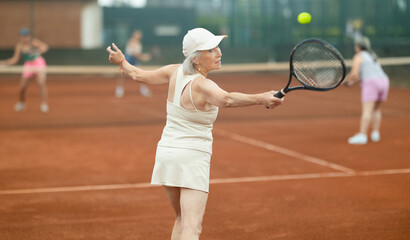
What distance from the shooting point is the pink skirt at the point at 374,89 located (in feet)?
34.9

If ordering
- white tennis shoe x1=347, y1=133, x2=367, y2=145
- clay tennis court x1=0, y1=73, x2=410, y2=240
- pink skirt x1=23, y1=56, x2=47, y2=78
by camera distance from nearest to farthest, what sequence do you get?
1. clay tennis court x1=0, y1=73, x2=410, y2=240
2. white tennis shoe x1=347, y1=133, x2=367, y2=145
3. pink skirt x1=23, y1=56, x2=47, y2=78

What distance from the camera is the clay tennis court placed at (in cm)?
598

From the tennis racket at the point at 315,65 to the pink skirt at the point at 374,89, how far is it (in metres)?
6.33

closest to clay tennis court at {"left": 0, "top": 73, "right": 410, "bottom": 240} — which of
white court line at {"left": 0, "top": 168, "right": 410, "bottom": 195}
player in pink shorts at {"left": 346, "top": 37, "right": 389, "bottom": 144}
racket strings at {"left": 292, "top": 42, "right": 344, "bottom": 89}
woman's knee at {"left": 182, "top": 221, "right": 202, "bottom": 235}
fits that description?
white court line at {"left": 0, "top": 168, "right": 410, "bottom": 195}

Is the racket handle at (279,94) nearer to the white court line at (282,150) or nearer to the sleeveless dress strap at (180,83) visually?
the sleeveless dress strap at (180,83)

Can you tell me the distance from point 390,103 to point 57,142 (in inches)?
430

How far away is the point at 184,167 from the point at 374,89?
7.17 meters

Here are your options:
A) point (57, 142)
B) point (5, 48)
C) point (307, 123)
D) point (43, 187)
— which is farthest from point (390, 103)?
point (5, 48)

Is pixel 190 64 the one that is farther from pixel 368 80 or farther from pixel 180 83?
pixel 368 80

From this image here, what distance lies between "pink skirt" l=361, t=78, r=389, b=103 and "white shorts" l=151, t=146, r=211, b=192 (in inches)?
276

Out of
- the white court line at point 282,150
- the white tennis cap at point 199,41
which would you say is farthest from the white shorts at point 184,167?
the white court line at point 282,150

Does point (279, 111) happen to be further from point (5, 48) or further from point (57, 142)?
point (5, 48)

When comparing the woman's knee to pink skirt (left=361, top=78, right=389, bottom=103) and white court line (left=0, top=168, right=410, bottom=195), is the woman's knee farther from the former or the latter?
pink skirt (left=361, top=78, right=389, bottom=103)

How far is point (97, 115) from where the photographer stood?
15781mm
